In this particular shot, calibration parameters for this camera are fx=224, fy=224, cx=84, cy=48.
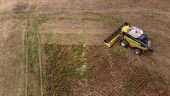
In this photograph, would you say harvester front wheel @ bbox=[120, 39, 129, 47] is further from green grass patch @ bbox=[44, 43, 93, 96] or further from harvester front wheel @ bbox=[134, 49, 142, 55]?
green grass patch @ bbox=[44, 43, 93, 96]

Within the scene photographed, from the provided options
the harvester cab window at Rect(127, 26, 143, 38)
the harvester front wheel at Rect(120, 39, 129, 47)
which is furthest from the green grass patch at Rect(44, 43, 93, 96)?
the harvester cab window at Rect(127, 26, 143, 38)

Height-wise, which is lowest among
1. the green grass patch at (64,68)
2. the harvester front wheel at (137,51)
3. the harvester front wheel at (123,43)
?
the green grass patch at (64,68)

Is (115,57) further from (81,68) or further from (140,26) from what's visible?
(140,26)

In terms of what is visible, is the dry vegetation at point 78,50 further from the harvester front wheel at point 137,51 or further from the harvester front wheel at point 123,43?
the harvester front wheel at point 123,43

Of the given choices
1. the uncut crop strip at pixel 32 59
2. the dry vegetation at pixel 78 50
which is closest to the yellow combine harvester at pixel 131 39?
the dry vegetation at pixel 78 50

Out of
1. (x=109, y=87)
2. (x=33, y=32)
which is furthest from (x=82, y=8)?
(x=109, y=87)

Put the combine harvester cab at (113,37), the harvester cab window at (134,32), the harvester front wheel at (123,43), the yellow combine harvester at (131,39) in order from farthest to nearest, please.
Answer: the combine harvester cab at (113,37)
the harvester front wheel at (123,43)
the harvester cab window at (134,32)
the yellow combine harvester at (131,39)
